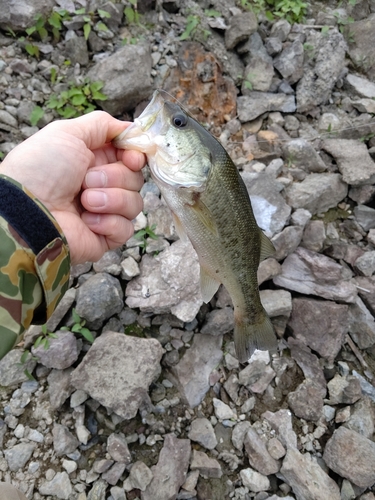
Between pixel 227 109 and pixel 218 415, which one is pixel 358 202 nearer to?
pixel 227 109

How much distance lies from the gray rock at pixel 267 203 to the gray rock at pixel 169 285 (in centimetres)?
100

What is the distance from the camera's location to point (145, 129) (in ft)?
8.19

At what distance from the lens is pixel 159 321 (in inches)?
152

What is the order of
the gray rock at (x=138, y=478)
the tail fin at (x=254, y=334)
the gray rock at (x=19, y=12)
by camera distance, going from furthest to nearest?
1. the gray rock at (x=19, y=12)
2. the gray rock at (x=138, y=478)
3. the tail fin at (x=254, y=334)

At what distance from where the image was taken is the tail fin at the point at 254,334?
3.00m

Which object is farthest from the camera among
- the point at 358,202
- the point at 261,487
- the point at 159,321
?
the point at 358,202

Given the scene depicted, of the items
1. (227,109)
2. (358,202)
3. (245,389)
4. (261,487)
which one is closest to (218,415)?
(245,389)

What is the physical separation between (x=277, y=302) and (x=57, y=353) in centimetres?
218

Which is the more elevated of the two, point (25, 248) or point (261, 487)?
point (25, 248)

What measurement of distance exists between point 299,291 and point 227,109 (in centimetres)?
290

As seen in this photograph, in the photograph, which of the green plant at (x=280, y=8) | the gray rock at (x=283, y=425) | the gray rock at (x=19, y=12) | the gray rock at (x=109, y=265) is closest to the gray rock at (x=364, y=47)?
the green plant at (x=280, y=8)

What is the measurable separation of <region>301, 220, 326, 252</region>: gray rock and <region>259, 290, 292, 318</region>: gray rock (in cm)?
77

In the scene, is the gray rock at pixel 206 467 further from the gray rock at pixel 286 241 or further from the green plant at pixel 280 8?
the green plant at pixel 280 8

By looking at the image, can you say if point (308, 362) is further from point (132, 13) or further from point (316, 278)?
point (132, 13)
